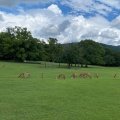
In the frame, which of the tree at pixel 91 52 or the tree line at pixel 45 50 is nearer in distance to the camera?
the tree line at pixel 45 50

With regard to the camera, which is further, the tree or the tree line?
the tree

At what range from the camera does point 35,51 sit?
88.4m

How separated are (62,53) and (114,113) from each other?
68.5 m

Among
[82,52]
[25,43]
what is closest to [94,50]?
[82,52]

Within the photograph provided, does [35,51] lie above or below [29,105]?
above

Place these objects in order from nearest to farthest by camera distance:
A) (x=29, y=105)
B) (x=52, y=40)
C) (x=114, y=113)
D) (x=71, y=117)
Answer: (x=71, y=117), (x=114, y=113), (x=29, y=105), (x=52, y=40)

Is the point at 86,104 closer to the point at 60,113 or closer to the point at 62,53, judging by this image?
the point at 60,113

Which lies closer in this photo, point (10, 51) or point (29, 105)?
point (29, 105)

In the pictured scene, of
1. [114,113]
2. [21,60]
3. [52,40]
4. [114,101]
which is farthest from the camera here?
[21,60]

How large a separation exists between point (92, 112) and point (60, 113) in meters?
1.37

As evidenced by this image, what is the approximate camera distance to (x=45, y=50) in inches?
3339

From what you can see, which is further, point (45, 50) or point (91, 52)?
point (91, 52)

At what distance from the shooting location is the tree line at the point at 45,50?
78.4 meters

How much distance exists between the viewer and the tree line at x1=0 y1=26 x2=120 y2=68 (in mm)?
78375
